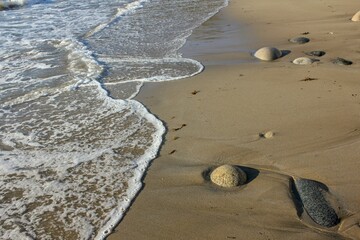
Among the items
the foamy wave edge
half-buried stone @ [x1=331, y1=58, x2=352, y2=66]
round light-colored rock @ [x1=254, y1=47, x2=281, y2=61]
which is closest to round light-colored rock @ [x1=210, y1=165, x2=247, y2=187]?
the foamy wave edge

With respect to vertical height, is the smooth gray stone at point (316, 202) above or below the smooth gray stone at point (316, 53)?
above

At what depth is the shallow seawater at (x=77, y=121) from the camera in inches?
144

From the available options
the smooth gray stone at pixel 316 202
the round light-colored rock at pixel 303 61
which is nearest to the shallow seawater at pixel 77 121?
the smooth gray stone at pixel 316 202

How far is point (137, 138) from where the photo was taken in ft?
16.1

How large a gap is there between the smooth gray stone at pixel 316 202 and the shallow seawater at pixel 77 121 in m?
1.59

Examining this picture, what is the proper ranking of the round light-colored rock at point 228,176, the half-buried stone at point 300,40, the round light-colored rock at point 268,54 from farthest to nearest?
the half-buried stone at point 300,40 → the round light-colored rock at point 268,54 → the round light-colored rock at point 228,176

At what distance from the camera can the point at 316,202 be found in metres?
3.40

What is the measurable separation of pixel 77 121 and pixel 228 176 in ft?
8.35

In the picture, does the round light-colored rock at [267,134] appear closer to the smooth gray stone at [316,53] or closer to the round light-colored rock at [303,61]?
the round light-colored rock at [303,61]

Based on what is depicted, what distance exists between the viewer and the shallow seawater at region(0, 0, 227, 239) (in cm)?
367

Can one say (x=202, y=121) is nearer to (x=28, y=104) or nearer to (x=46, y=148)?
(x=46, y=148)

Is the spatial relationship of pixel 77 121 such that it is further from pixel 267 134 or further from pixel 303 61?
pixel 303 61

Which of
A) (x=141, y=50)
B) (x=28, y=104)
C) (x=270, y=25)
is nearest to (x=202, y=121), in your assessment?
(x=28, y=104)

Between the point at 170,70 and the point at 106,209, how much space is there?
14.0 feet
